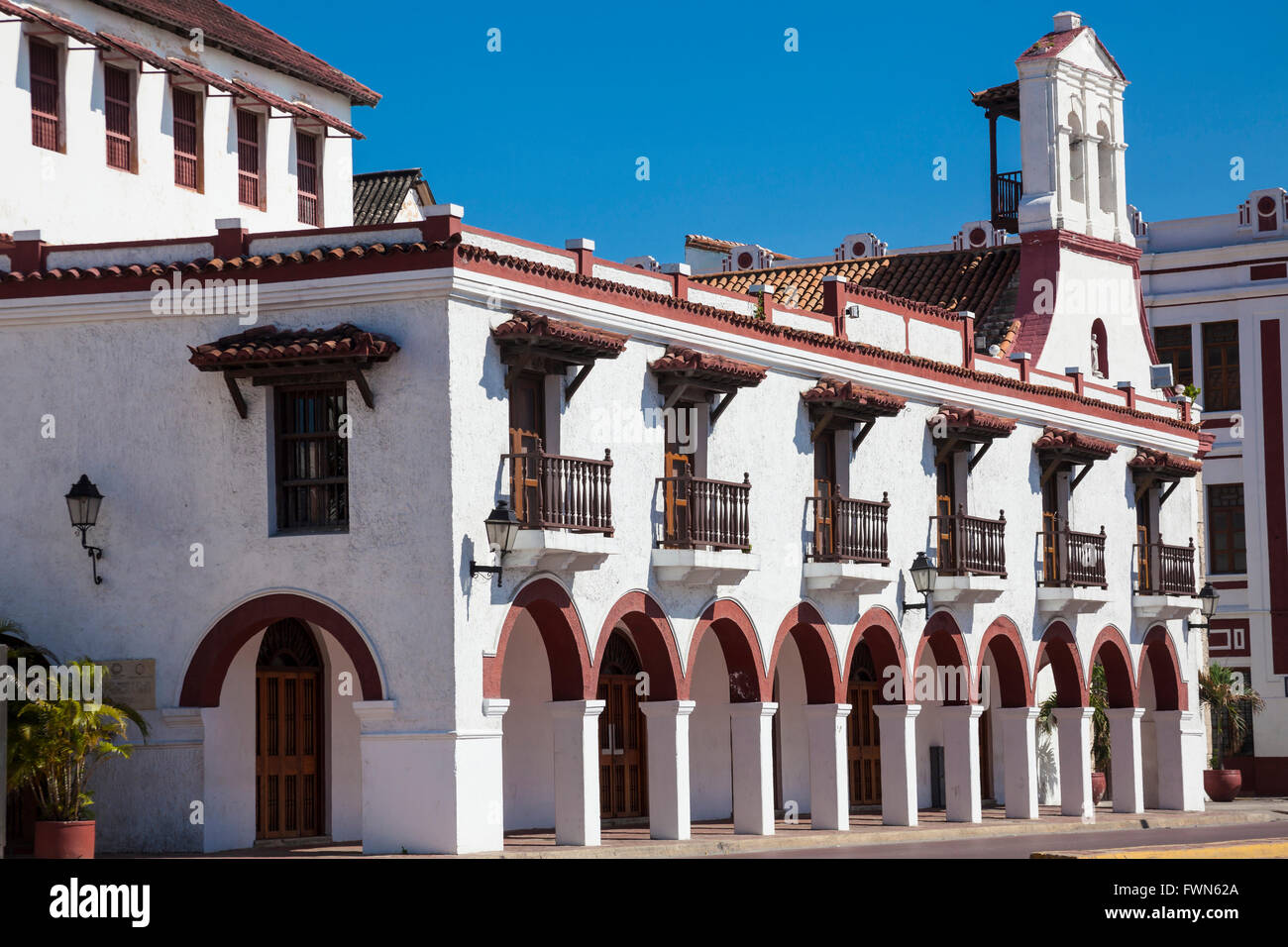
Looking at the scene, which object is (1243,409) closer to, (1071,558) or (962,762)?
(1071,558)

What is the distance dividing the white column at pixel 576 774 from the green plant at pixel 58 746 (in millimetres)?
4648

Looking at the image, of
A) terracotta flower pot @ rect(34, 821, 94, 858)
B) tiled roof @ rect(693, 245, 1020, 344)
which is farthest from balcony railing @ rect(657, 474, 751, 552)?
tiled roof @ rect(693, 245, 1020, 344)

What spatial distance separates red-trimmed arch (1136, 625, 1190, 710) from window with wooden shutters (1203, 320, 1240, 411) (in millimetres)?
9430

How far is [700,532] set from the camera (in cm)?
2561

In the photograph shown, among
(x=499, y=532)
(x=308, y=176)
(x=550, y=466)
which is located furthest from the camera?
(x=308, y=176)

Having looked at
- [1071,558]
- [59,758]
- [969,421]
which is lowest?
[59,758]

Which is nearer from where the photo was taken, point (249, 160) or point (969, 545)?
point (969, 545)

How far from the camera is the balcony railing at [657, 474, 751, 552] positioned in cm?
2555

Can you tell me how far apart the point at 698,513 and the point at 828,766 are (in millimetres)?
4658

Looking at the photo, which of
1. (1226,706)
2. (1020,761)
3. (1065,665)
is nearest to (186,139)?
(1020,761)

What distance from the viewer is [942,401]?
3141 cm

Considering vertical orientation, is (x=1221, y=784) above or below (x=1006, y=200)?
below
